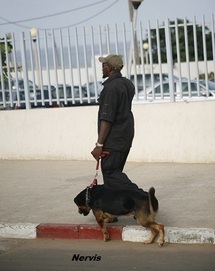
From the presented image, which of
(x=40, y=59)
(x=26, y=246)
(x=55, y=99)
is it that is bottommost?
(x=26, y=246)

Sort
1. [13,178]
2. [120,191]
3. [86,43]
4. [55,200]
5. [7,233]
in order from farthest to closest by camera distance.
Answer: [86,43] < [13,178] < [55,200] < [7,233] < [120,191]

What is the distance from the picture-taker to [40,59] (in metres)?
11.5

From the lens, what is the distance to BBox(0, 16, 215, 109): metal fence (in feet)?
35.4

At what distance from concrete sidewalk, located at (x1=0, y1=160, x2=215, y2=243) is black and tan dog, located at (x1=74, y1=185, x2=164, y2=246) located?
0.28 meters

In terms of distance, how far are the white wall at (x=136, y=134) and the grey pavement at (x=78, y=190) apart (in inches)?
9.6

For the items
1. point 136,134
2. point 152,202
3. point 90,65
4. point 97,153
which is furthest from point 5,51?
point 152,202

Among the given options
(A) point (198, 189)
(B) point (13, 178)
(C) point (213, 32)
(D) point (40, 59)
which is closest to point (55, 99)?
(D) point (40, 59)

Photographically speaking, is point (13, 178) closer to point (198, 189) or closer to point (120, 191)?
point (198, 189)

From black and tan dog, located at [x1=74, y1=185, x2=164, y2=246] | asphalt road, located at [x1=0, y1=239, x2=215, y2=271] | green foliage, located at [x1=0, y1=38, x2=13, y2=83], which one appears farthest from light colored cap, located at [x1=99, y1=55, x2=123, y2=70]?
green foliage, located at [x1=0, y1=38, x2=13, y2=83]

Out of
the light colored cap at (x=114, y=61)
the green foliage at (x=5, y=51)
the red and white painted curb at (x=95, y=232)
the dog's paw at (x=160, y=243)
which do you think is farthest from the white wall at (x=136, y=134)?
the dog's paw at (x=160, y=243)

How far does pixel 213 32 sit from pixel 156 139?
6.75 ft

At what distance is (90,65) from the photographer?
38.1 feet

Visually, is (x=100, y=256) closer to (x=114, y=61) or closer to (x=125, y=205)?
(x=125, y=205)

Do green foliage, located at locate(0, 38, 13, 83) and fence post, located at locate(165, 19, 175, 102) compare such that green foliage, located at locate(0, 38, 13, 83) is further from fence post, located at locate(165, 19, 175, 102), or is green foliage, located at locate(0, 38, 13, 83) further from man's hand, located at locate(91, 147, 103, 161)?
man's hand, located at locate(91, 147, 103, 161)
